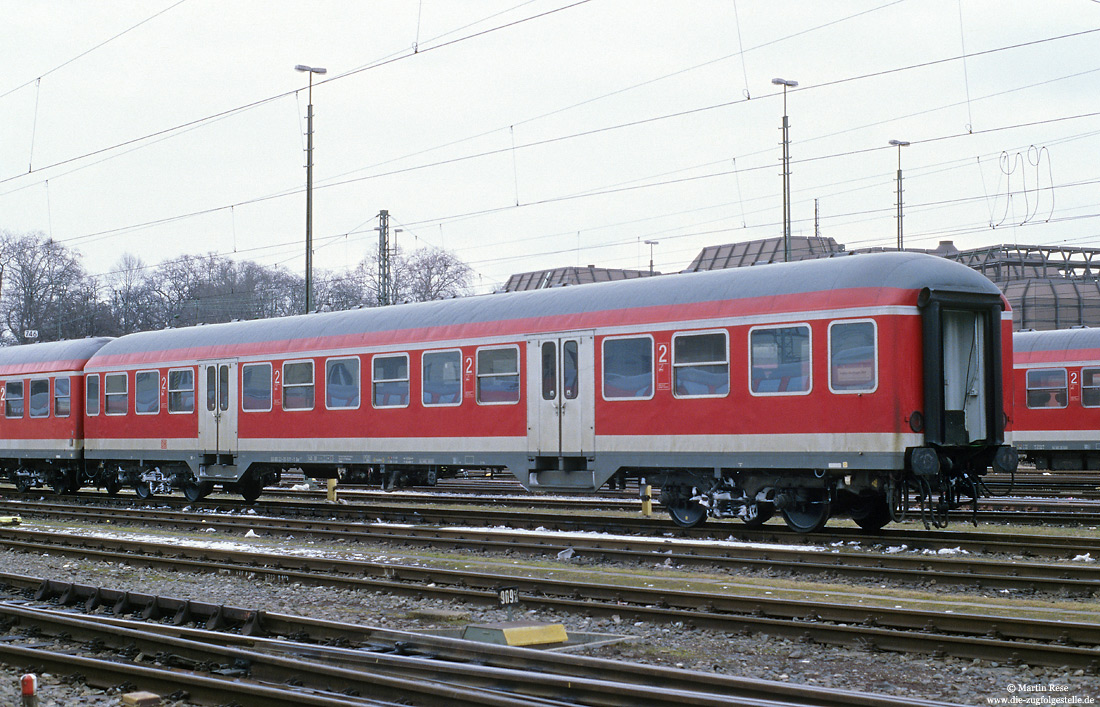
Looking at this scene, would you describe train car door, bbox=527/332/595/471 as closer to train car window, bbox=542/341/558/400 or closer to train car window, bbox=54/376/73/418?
train car window, bbox=542/341/558/400

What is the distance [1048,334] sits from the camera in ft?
92.3

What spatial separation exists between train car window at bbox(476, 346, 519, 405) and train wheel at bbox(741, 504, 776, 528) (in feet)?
13.3

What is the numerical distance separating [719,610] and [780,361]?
5.23 meters

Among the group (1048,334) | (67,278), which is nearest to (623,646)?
(1048,334)

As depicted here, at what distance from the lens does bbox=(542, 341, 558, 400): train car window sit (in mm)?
17203

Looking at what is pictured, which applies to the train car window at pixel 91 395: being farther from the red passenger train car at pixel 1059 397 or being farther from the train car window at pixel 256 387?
the red passenger train car at pixel 1059 397

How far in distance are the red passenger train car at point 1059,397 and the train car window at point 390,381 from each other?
638 inches

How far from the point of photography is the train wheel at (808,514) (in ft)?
48.9

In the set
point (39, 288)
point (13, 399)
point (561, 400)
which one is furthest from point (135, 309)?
point (561, 400)

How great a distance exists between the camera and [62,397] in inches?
1041

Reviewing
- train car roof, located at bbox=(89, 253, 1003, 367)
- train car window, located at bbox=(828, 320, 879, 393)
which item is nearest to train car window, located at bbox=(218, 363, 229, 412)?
train car roof, located at bbox=(89, 253, 1003, 367)

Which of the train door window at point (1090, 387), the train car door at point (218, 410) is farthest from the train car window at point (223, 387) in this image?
the train door window at point (1090, 387)

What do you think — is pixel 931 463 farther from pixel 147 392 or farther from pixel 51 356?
pixel 51 356

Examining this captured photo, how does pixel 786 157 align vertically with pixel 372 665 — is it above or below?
above
